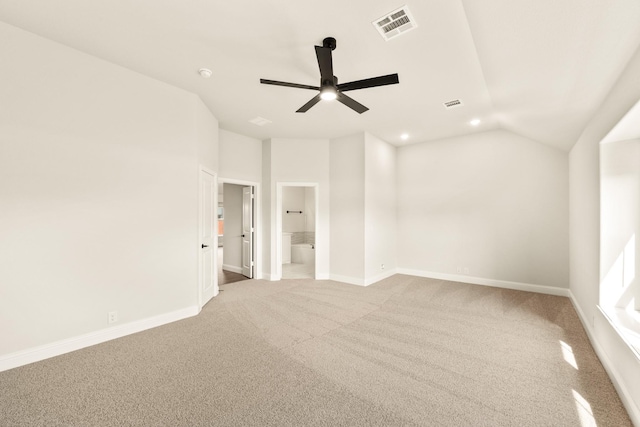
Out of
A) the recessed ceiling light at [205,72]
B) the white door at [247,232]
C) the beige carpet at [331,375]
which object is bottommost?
the beige carpet at [331,375]

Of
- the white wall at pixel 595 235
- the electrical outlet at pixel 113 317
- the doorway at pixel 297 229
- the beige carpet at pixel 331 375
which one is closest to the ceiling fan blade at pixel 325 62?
the white wall at pixel 595 235

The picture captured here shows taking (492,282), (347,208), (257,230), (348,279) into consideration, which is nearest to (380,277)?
(348,279)

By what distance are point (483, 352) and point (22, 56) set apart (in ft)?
17.4

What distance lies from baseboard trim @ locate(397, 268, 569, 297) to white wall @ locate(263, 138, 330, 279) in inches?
83.2

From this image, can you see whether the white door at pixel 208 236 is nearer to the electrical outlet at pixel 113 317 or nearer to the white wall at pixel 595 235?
the electrical outlet at pixel 113 317

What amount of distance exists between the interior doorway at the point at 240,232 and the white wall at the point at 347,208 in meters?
1.73

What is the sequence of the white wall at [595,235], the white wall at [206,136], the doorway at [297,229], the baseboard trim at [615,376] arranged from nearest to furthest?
the baseboard trim at [615,376]
the white wall at [595,235]
the white wall at [206,136]
the doorway at [297,229]

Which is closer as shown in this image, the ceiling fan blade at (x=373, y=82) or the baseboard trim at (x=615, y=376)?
the baseboard trim at (x=615, y=376)

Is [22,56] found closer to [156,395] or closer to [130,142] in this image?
[130,142]

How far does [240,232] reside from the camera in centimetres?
634

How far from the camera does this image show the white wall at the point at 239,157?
5.19 m

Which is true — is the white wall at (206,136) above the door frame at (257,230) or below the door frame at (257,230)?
above

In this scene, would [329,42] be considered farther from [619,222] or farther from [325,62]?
[619,222]

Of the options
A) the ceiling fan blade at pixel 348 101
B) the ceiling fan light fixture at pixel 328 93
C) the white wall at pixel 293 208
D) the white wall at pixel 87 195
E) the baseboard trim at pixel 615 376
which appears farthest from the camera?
the white wall at pixel 293 208
